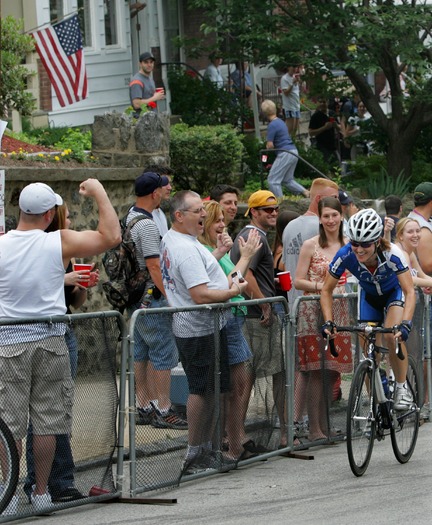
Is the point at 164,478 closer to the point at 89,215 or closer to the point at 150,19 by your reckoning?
the point at 89,215

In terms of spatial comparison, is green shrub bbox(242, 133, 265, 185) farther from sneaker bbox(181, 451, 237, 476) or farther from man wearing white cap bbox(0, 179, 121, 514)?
man wearing white cap bbox(0, 179, 121, 514)

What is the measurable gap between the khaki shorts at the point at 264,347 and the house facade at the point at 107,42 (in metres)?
12.3

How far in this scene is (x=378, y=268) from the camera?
10.3 meters

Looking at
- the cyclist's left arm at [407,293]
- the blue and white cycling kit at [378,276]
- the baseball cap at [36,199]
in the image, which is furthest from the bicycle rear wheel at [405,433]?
the baseball cap at [36,199]

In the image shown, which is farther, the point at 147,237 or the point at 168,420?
the point at 147,237

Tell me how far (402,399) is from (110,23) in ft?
60.1

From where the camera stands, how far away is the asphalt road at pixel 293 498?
8.45 meters

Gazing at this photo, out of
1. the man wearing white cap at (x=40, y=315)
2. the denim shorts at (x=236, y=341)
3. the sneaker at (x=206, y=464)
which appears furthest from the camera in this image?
the denim shorts at (x=236, y=341)

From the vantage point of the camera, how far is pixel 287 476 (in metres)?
9.90

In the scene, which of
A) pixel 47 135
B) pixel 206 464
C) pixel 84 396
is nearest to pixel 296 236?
pixel 206 464

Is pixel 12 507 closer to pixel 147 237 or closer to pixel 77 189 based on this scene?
pixel 147 237

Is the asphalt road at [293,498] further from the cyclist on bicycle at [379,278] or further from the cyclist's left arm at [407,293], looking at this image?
the cyclist's left arm at [407,293]

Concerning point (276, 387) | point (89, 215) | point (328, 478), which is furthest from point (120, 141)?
point (328, 478)

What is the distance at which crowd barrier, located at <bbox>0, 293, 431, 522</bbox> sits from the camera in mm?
8758
